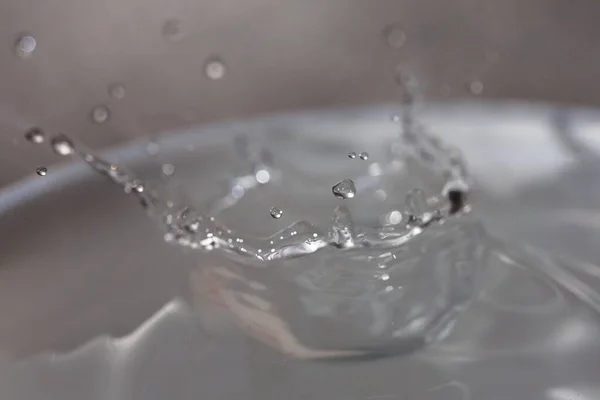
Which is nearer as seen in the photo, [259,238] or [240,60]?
[259,238]

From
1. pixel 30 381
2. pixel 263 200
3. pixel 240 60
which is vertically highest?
pixel 240 60

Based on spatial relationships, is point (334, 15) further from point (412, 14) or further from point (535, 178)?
point (535, 178)

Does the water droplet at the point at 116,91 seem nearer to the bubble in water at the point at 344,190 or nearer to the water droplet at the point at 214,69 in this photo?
the water droplet at the point at 214,69

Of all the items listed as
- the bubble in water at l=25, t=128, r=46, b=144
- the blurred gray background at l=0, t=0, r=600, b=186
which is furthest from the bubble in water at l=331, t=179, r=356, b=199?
the bubble in water at l=25, t=128, r=46, b=144

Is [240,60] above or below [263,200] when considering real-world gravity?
above

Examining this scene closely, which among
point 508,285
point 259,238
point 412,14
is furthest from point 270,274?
point 412,14

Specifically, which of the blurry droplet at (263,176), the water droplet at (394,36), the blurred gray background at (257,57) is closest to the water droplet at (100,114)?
the blurred gray background at (257,57)
